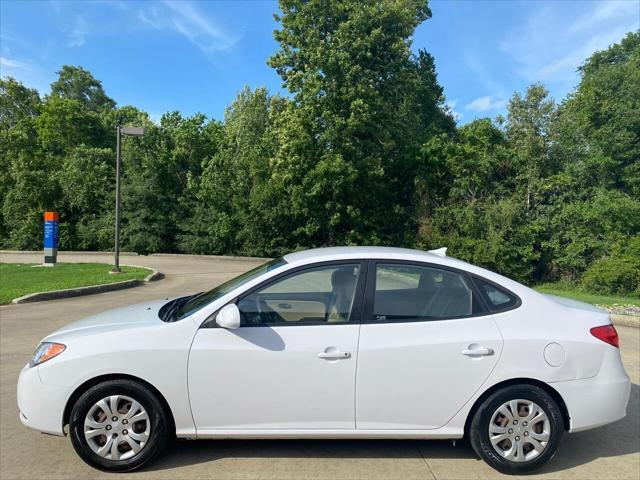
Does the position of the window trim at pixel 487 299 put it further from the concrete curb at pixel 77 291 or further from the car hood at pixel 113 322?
the concrete curb at pixel 77 291

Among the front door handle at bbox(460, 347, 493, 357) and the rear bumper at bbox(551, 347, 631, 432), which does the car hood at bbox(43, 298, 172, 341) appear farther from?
the rear bumper at bbox(551, 347, 631, 432)

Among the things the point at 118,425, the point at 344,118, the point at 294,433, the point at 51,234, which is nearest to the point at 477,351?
the point at 294,433

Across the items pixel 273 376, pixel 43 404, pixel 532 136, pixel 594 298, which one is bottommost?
pixel 594 298

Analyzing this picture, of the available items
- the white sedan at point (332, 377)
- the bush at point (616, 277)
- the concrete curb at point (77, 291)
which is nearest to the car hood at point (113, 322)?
the white sedan at point (332, 377)

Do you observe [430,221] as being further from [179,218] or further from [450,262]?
[450,262]

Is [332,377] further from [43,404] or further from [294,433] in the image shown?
[43,404]

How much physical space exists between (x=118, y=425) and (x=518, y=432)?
116 inches

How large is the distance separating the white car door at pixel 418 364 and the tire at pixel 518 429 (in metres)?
0.23

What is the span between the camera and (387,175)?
2619 centimetres

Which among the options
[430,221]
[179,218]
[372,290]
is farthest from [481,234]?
[372,290]

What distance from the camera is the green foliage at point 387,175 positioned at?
22156mm

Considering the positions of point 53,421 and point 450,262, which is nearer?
point 53,421

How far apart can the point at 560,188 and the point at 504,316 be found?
22.5 metres

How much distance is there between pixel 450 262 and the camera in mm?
3680
